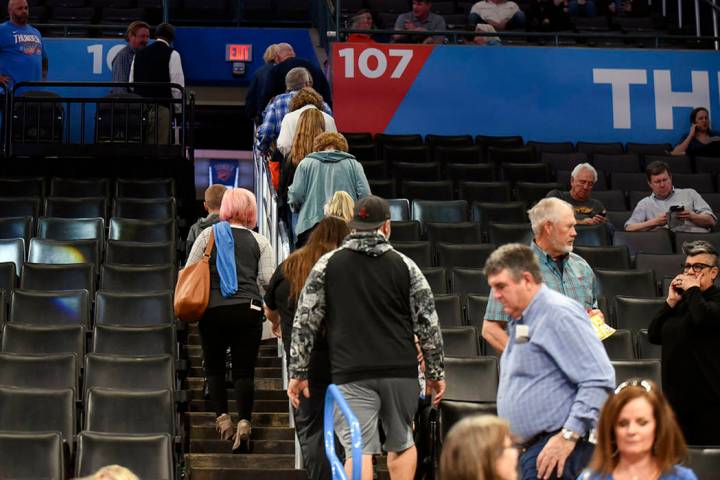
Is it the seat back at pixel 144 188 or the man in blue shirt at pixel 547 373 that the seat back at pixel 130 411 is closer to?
the man in blue shirt at pixel 547 373

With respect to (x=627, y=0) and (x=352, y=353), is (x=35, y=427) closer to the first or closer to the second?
(x=352, y=353)

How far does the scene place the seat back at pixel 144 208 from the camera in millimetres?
9633

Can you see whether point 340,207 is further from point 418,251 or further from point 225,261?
point 418,251

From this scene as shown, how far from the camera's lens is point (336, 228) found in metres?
5.27

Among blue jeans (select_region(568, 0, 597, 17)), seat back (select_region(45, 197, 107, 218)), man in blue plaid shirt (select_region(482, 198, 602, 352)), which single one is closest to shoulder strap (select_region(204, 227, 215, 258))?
man in blue plaid shirt (select_region(482, 198, 602, 352))

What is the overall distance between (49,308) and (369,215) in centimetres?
351

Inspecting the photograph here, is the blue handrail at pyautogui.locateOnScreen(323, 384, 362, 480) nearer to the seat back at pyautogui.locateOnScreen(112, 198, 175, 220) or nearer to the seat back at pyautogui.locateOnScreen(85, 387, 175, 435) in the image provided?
the seat back at pyautogui.locateOnScreen(85, 387, 175, 435)

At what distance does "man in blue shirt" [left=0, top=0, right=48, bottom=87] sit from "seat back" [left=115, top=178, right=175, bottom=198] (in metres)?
→ 1.68

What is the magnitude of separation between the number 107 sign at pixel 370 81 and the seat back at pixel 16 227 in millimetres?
3346

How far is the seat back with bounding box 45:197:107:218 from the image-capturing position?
952 cm

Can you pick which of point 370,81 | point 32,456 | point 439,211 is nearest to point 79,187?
point 370,81

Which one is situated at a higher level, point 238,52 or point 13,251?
point 238,52

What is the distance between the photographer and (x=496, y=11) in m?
12.7

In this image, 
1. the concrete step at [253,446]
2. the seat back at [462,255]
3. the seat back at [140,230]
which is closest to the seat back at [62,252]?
the seat back at [140,230]
